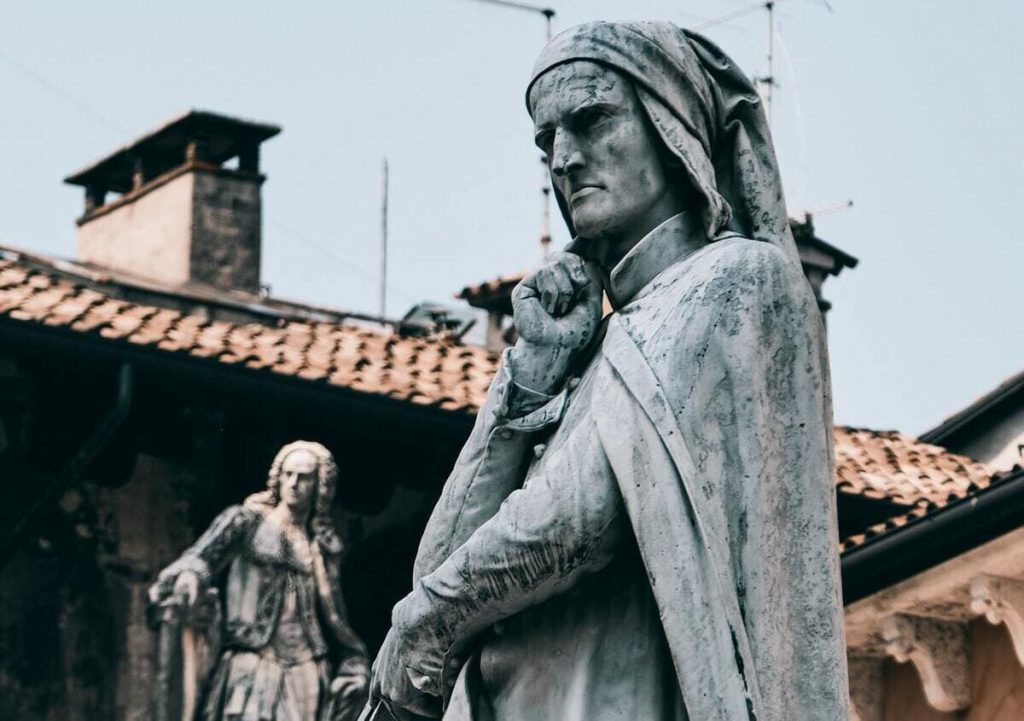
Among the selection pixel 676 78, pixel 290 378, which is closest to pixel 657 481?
pixel 676 78

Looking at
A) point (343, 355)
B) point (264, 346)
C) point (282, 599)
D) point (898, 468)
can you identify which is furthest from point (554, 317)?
point (898, 468)

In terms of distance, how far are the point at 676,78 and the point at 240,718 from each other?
14773mm

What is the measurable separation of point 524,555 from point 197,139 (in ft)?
90.4

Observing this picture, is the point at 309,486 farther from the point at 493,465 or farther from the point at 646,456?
the point at 646,456

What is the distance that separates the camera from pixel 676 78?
238 inches

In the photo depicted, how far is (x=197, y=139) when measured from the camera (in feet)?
109

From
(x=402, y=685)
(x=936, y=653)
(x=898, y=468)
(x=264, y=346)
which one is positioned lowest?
(x=402, y=685)

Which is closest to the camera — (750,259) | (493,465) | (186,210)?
(750,259)

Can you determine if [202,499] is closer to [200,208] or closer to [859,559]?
[859,559]

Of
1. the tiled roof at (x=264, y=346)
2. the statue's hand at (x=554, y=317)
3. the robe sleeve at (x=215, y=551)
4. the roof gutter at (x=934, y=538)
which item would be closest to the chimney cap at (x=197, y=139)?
the tiled roof at (x=264, y=346)

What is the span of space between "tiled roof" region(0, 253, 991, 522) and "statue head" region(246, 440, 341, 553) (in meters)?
1.89

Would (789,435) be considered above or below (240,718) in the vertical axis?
below

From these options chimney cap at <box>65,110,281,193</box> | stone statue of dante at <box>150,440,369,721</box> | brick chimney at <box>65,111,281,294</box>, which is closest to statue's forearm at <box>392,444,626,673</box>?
stone statue of dante at <box>150,440,369,721</box>

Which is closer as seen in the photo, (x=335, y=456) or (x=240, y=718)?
(x=240, y=718)
